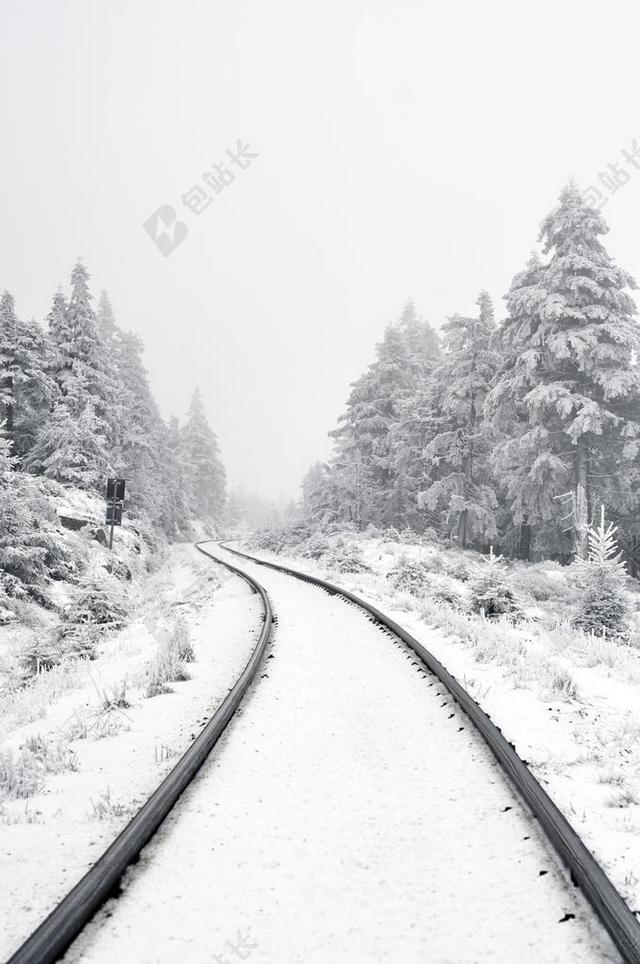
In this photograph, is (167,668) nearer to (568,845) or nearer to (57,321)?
(568,845)

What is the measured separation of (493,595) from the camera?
39.4 ft

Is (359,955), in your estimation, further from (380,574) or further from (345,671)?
(380,574)

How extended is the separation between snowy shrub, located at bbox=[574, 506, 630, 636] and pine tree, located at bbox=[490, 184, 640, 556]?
755 centimetres

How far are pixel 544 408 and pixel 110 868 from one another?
2003 cm

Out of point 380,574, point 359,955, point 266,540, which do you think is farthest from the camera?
point 266,540

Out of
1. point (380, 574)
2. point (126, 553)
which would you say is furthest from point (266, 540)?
point (380, 574)

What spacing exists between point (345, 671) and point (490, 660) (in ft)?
7.09

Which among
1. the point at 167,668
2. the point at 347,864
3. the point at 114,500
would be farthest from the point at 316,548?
the point at 347,864

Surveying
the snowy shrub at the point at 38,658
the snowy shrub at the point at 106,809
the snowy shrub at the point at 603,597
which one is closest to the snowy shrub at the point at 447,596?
the snowy shrub at the point at 603,597

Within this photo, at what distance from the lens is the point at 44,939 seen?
7.52 ft

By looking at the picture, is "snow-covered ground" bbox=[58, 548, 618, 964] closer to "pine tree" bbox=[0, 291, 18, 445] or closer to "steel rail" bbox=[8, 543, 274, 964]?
"steel rail" bbox=[8, 543, 274, 964]

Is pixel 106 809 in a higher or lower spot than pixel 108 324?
lower

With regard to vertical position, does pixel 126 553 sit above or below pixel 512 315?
below

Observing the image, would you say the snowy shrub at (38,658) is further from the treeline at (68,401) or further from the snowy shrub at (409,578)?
the treeline at (68,401)
